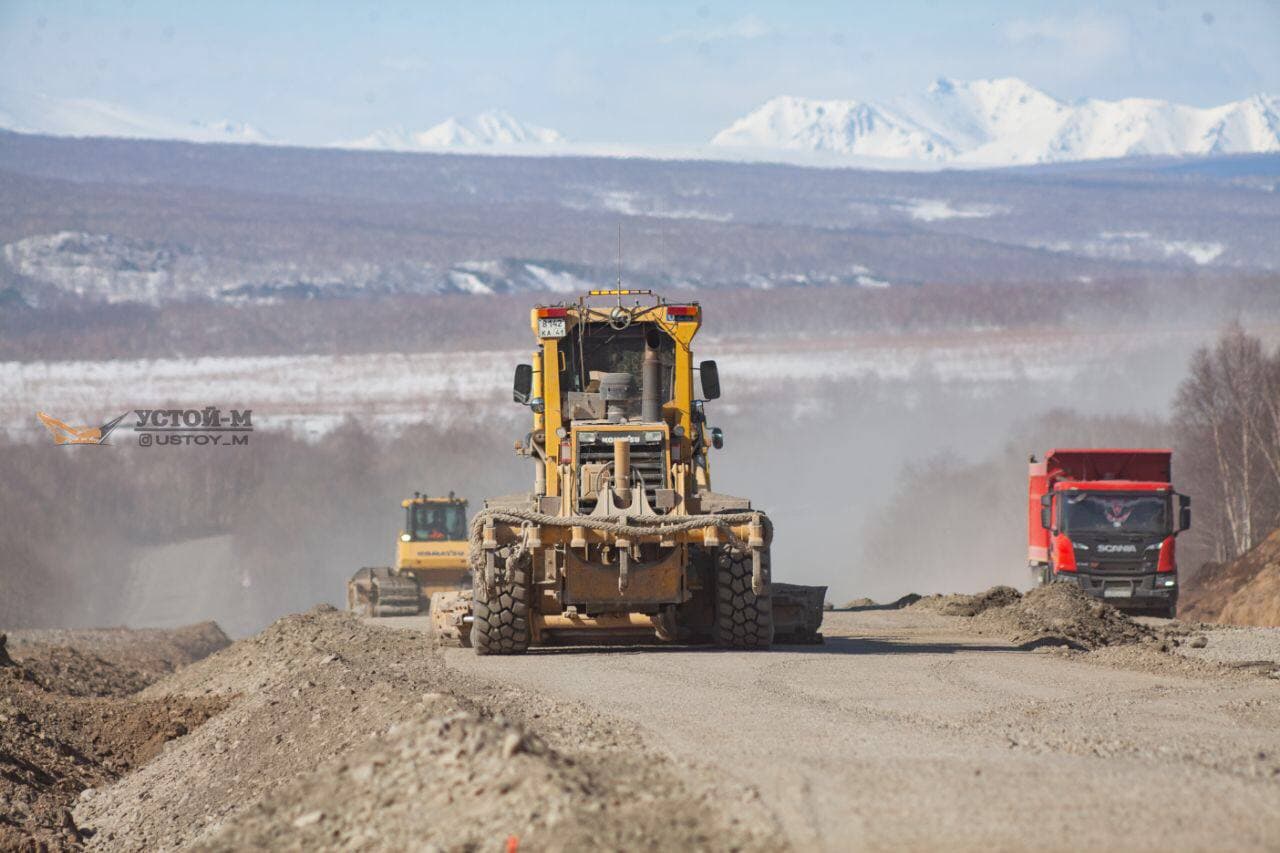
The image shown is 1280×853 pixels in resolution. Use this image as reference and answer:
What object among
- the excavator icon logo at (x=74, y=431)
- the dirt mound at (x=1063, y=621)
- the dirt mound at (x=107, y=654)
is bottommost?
the dirt mound at (x=107, y=654)

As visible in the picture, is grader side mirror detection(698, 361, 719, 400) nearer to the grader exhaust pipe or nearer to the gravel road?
the grader exhaust pipe

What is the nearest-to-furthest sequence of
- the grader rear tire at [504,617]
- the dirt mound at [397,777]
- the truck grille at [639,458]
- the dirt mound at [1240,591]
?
the dirt mound at [397,777], the grader rear tire at [504,617], the truck grille at [639,458], the dirt mound at [1240,591]

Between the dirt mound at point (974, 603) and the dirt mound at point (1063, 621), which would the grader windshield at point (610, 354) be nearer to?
the dirt mound at point (1063, 621)

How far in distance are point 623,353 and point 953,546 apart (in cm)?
7310

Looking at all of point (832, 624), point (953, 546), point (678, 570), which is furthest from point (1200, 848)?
point (953, 546)

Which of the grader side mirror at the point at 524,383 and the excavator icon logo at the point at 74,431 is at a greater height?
the excavator icon logo at the point at 74,431

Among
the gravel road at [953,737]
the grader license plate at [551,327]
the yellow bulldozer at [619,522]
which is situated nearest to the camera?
the gravel road at [953,737]

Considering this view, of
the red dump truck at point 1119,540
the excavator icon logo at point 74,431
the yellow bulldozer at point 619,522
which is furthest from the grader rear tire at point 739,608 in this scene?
the excavator icon logo at point 74,431

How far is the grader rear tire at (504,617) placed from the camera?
2127cm

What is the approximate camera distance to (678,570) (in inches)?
822

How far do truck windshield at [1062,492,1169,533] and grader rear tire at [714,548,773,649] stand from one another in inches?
661

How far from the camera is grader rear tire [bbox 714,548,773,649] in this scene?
21297mm

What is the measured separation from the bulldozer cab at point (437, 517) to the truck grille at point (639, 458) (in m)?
26.0

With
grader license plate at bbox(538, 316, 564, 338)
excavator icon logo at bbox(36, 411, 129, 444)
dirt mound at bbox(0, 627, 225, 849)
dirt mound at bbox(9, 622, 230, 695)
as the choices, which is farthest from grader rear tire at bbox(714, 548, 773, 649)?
excavator icon logo at bbox(36, 411, 129, 444)
